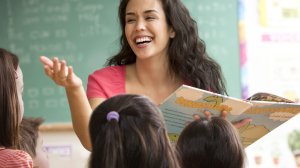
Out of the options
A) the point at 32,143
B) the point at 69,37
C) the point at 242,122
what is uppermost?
the point at 69,37

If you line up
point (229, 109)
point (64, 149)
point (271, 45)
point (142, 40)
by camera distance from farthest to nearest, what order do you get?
point (271, 45), point (64, 149), point (142, 40), point (229, 109)

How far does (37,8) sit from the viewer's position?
4062 mm

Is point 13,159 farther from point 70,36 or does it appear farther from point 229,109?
point 70,36

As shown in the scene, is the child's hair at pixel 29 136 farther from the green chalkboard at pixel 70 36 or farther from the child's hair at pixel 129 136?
the green chalkboard at pixel 70 36

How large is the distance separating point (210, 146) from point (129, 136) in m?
0.38

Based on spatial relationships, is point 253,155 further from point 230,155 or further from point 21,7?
point 230,155

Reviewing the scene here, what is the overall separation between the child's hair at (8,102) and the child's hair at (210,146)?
47 centimetres

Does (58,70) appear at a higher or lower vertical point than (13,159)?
higher

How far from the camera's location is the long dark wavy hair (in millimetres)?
2264

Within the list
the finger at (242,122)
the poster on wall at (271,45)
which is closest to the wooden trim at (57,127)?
the poster on wall at (271,45)

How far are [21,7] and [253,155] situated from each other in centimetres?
197

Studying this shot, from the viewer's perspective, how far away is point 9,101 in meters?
1.58

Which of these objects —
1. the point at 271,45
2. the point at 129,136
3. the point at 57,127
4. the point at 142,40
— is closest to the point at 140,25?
the point at 142,40

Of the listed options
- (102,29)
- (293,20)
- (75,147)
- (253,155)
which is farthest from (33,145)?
(293,20)
